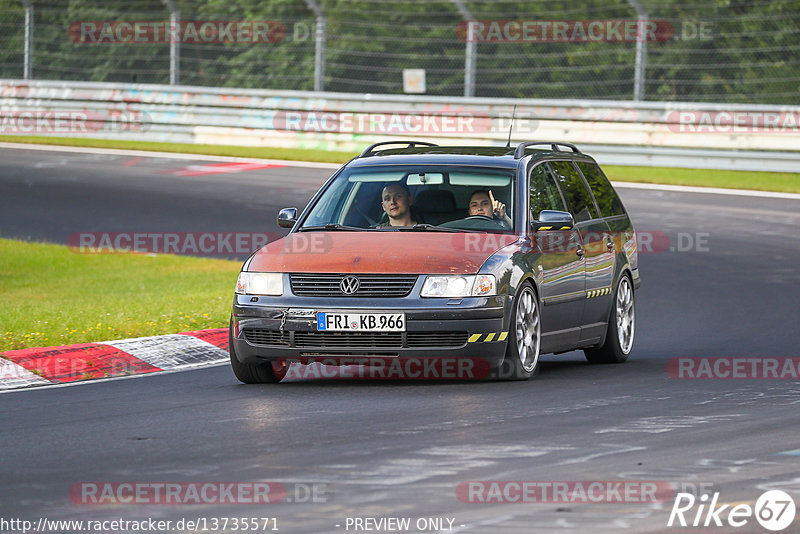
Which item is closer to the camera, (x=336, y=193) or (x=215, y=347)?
(x=336, y=193)

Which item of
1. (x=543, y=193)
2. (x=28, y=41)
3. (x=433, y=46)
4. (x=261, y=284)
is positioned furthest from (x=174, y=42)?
(x=261, y=284)

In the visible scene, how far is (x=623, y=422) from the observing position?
828cm

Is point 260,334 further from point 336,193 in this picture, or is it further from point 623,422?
point 623,422

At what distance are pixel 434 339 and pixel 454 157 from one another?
1964 millimetres

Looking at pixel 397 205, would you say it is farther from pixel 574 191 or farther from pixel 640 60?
pixel 640 60

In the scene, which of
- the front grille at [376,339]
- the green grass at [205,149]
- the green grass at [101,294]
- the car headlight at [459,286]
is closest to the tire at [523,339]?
the car headlight at [459,286]

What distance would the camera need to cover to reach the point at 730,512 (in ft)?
19.8

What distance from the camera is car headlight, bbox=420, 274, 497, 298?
961 centimetres

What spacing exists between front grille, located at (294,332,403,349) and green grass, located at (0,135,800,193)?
1560cm

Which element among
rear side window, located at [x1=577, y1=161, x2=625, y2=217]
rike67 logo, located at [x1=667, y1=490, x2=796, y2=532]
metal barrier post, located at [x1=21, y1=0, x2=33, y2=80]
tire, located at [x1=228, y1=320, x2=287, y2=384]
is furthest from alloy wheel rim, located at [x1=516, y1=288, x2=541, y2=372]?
metal barrier post, located at [x1=21, y1=0, x2=33, y2=80]

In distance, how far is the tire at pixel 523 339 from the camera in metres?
9.89

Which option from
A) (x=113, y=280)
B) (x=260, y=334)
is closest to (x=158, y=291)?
(x=113, y=280)

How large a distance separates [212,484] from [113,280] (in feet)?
35.3

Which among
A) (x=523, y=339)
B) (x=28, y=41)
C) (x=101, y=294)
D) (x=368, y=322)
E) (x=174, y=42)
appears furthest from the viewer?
(x=28, y=41)
